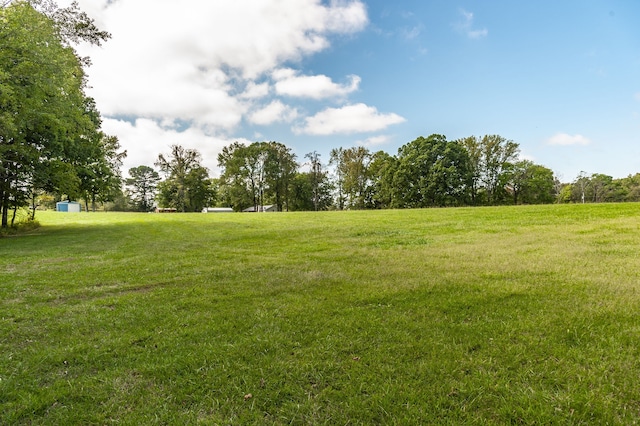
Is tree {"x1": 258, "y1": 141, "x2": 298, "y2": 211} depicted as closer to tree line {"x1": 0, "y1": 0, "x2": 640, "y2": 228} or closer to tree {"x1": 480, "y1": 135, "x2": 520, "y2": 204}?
tree line {"x1": 0, "y1": 0, "x2": 640, "y2": 228}

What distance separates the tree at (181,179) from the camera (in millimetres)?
68812

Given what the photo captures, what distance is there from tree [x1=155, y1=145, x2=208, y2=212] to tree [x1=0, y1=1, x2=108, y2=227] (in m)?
49.7

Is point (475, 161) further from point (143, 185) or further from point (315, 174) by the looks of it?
point (143, 185)

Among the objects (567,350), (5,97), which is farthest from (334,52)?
(567,350)

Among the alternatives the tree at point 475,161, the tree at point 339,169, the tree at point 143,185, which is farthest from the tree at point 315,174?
the tree at point 143,185

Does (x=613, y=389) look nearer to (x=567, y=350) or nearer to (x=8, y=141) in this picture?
(x=567, y=350)

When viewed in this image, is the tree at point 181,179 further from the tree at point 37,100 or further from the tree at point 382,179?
the tree at point 37,100

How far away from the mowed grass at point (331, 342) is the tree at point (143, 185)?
291 feet

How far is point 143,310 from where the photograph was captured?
550cm

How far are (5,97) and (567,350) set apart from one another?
1988 centimetres

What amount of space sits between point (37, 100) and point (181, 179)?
188 feet

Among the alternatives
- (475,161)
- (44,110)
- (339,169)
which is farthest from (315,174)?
(44,110)

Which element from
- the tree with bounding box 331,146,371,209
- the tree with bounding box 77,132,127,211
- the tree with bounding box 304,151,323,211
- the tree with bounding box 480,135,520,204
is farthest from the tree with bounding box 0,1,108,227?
the tree with bounding box 480,135,520,204

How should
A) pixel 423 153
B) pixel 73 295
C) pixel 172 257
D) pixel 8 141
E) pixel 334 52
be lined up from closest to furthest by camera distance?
pixel 73 295
pixel 172 257
pixel 8 141
pixel 334 52
pixel 423 153
